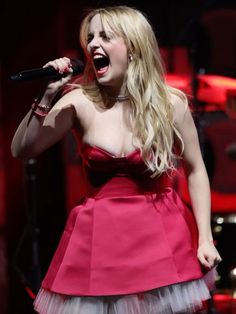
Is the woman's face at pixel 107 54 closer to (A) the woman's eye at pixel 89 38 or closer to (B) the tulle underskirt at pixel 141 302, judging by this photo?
(A) the woman's eye at pixel 89 38

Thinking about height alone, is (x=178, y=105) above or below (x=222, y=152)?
above

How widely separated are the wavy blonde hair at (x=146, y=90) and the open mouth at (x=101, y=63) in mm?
58

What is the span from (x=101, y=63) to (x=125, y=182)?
38cm

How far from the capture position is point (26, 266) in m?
4.35

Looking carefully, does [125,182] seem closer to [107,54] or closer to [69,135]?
[107,54]

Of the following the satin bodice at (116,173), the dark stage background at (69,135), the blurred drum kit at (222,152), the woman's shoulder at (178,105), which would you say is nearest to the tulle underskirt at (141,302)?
the satin bodice at (116,173)

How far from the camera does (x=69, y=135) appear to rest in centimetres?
466

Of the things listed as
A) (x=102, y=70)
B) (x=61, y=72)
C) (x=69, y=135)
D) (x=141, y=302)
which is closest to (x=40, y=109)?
(x=61, y=72)

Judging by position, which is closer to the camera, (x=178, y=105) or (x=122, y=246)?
(x=122, y=246)

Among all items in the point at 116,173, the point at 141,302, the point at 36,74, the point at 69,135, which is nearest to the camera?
the point at 36,74

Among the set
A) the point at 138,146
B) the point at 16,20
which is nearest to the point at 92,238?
the point at 138,146

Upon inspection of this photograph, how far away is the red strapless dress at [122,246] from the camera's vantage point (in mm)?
2342

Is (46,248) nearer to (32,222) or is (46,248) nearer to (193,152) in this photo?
(32,222)

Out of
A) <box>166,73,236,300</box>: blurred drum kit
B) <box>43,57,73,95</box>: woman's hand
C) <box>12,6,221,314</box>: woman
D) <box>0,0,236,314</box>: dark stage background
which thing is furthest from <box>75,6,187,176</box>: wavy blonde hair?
<box>0,0,236,314</box>: dark stage background
